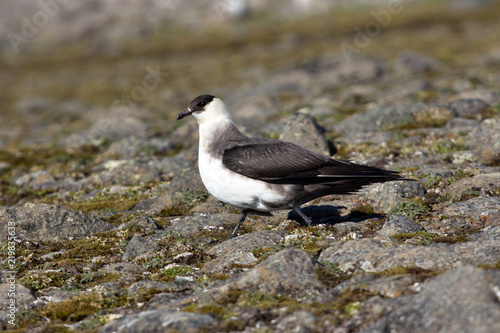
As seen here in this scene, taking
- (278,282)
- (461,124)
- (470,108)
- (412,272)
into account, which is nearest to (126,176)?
(278,282)

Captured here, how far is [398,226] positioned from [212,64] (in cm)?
4815

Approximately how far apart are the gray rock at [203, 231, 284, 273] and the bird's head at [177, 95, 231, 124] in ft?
9.60

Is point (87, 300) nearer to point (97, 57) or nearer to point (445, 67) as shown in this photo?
point (445, 67)

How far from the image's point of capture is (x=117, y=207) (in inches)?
597

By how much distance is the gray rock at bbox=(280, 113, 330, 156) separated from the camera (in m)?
17.1

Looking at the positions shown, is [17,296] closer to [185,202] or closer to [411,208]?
[185,202]

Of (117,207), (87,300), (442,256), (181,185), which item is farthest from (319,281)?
(117,207)

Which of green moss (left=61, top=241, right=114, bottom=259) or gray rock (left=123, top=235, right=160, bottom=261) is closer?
gray rock (left=123, top=235, right=160, bottom=261)

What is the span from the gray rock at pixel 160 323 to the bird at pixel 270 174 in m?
4.00

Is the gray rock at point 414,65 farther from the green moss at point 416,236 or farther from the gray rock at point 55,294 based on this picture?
the gray rock at point 55,294

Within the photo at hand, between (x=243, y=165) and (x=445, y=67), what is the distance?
31619 millimetres

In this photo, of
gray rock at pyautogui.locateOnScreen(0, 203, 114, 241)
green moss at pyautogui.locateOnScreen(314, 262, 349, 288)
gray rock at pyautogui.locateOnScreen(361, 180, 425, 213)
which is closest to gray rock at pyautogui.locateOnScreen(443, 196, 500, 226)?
gray rock at pyautogui.locateOnScreen(361, 180, 425, 213)

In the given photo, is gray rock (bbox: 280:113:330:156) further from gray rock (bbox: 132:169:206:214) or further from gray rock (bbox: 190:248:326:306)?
gray rock (bbox: 190:248:326:306)

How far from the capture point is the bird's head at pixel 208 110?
486 inches
